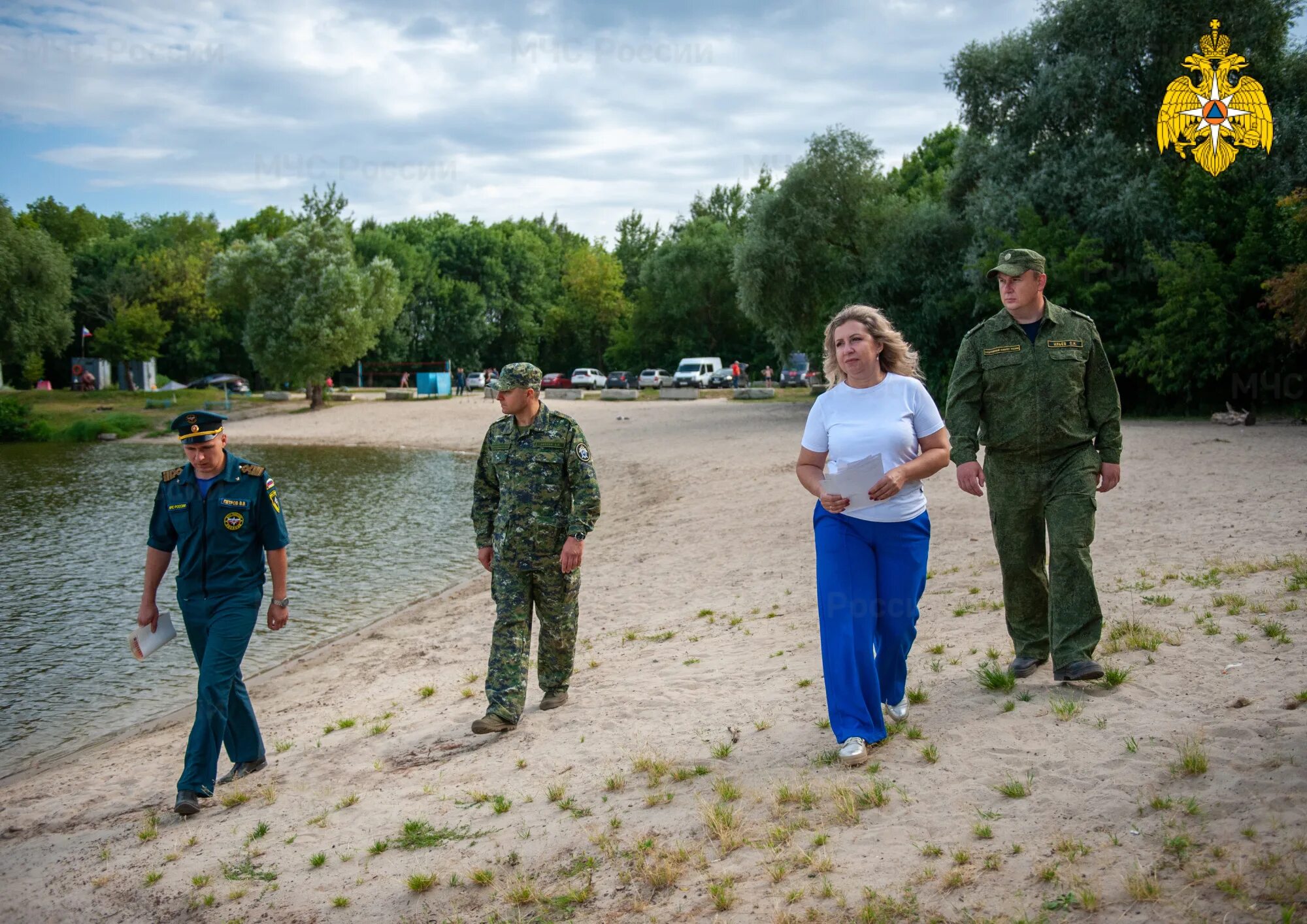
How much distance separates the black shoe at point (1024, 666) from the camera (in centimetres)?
591

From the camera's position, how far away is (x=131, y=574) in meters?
15.7

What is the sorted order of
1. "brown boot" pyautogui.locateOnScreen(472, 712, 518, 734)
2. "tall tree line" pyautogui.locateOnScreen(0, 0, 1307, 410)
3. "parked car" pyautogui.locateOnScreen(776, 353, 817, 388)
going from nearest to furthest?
"brown boot" pyautogui.locateOnScreen(472, 712, 518, 734)
"tall tree line" pyautogui.locateOnScreen(0, 0, 1307, 410)
"parked car" pyautogui.locateOnScreen(776, 353, 817, 388)

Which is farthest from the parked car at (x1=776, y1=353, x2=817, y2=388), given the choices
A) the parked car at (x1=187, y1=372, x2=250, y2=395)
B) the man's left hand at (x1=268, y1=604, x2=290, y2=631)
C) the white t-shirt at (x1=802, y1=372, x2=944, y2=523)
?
the white t-shirt at (x1=802, y1=372, x2=944, y2=523)

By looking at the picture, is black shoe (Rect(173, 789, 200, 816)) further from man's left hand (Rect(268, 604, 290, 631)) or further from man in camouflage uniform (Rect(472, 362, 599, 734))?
man in camouflage uniform (Rect(472, 362, 599, 734))

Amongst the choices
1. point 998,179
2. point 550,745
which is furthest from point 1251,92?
point 550,745

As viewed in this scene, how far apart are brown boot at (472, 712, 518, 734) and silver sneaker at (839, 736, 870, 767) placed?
2.39 metres

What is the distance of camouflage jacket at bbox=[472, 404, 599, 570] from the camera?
6.48 meters

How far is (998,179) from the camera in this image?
30484 millimetres

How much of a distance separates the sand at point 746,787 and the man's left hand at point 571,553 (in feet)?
3.30

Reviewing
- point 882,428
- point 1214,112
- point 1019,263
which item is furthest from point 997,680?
point 1214,112

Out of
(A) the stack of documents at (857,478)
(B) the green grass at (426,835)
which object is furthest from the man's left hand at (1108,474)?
(B) the green grass at (426,835)

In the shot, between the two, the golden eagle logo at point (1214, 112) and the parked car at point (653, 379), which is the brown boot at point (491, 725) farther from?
the parked car at point (653, 379)

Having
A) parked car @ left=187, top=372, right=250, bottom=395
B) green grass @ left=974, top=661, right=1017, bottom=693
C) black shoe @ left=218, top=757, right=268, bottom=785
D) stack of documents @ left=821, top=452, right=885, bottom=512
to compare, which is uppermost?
parked car @ left=187, top=372, right=250, bottom=395

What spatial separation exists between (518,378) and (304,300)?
47.7 m
